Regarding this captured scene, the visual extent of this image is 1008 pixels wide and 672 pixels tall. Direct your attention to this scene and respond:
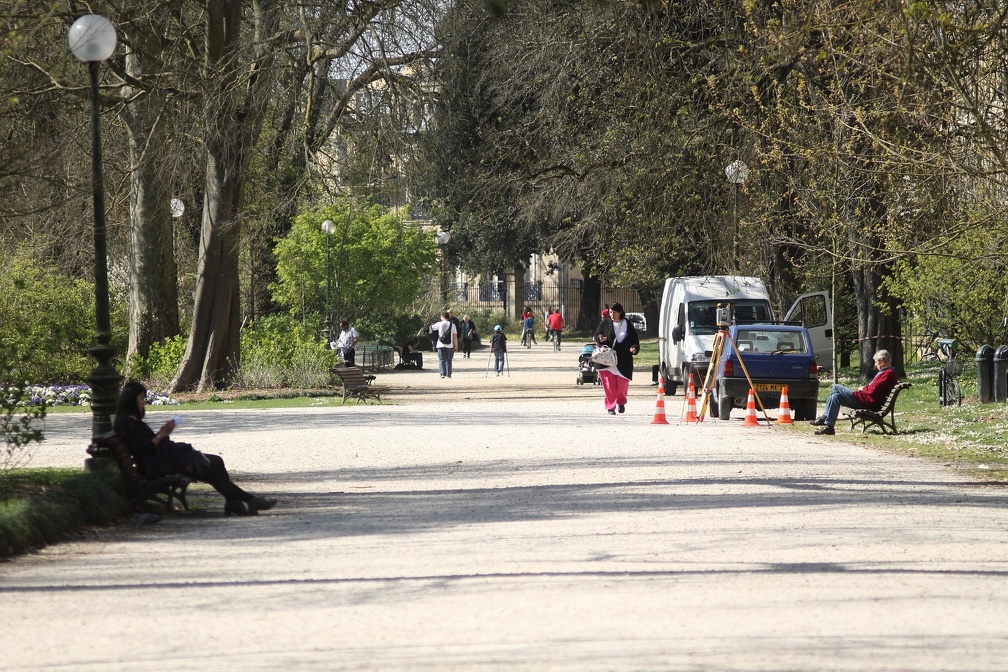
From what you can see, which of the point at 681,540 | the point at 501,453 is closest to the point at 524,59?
the point at 501,453

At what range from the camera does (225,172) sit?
2709 centimetres

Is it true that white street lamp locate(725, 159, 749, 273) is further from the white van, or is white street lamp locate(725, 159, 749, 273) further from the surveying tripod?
the surveying tripod

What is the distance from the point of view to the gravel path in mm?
6160

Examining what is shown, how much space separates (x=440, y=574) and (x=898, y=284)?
20671mm

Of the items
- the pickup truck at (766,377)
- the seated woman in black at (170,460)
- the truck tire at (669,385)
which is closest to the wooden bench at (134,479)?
the seated woman in black at (170,460)

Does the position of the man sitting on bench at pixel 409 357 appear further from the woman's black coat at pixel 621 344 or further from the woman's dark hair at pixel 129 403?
the woman's dark hair at pixel 129 403

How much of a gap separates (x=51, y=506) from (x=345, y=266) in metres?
31.4

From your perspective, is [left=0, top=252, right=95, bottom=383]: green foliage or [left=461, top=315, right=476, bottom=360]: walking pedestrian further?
[left=461, top=315, right=476, bottom=360]: walking pedestrian

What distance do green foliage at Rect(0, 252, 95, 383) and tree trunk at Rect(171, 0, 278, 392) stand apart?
109 inches

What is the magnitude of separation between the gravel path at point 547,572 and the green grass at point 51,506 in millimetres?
250

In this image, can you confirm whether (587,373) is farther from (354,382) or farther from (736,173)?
(354,382)

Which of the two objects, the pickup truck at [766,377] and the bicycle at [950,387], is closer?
the pickup truck at [766,377]

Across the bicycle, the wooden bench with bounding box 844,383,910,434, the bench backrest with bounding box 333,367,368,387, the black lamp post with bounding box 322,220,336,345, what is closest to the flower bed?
the bench backrest with bounding box 333,367,368,387

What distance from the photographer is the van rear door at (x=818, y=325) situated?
101 feet
